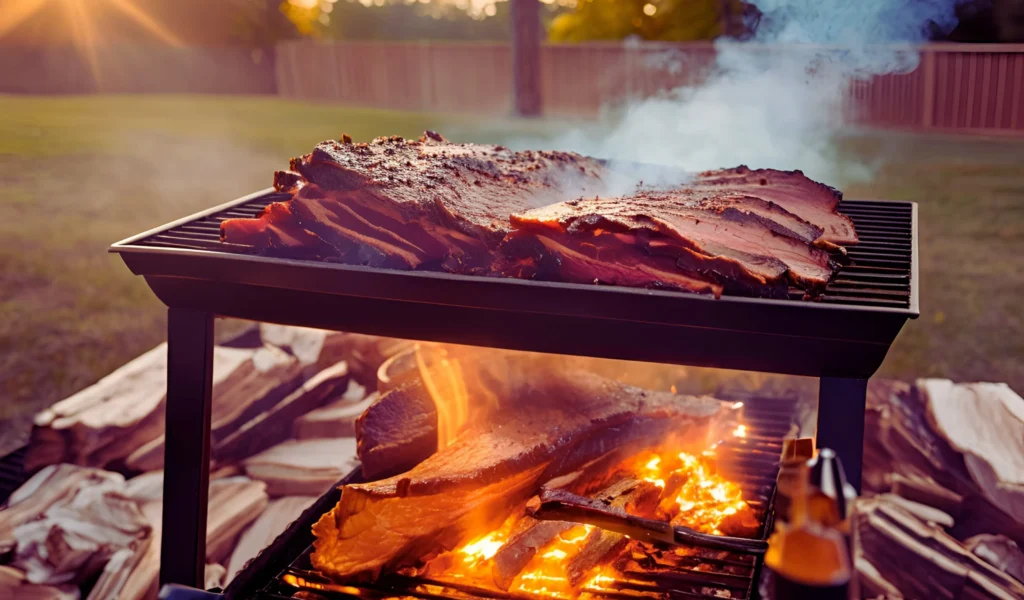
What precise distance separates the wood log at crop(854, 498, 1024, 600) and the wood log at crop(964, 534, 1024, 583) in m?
0.13

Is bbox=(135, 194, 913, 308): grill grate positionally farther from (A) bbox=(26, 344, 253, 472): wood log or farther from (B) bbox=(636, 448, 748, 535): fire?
(A) bbox=(26, 344, 253, 472): wood log

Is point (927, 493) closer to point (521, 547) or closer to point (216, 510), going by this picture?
point (521, 547)

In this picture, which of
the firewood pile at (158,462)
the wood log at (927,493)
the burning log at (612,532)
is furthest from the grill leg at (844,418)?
the firewood pile at (158,462)

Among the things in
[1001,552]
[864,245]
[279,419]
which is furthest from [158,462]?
[1001,552]

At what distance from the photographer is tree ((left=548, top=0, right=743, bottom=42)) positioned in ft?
61.6

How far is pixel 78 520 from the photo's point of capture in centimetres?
329

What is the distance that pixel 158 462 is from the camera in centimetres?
380

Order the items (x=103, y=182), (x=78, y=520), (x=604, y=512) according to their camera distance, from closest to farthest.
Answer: (x=604, y=512) → (x=78, y=520) → (x=103, y=182)

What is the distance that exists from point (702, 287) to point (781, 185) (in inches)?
42.3

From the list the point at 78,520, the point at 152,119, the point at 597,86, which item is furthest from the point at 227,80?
the point at 78,520

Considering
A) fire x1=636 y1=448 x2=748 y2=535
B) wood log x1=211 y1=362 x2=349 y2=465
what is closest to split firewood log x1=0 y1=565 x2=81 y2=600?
wood log x1=211 y1=362 x2=349 y2=465

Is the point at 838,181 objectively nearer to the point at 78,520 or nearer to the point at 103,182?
the point at 103,182

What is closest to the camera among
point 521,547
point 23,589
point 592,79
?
point 521,547

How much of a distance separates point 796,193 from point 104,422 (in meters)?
3.06
